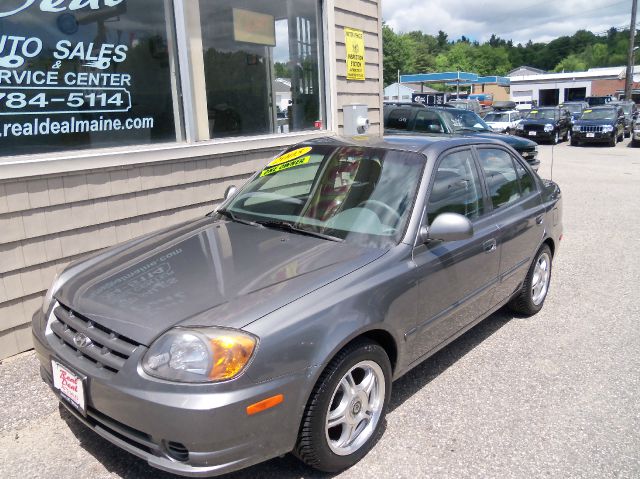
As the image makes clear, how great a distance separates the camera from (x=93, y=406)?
91.7 inches

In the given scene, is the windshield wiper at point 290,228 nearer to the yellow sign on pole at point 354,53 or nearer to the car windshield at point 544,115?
A: the yellow sign on pole at point 354,53

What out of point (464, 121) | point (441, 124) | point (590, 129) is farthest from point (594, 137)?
point (441, 124)

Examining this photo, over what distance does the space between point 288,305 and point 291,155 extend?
1747mm

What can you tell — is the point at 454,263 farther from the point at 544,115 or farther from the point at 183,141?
the point at 544,115

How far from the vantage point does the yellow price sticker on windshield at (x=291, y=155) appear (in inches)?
149

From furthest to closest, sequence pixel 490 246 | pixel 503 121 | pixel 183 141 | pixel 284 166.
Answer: pixel 503 121 → pixel 183 141 → pixel 284 166 → pixel 490 246

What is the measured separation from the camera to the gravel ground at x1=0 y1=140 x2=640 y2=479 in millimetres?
2672

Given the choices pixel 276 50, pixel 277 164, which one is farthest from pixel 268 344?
pixel 276 50

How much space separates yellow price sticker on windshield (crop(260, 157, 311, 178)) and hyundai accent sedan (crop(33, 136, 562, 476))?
11mm

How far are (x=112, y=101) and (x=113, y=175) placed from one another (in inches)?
25.9

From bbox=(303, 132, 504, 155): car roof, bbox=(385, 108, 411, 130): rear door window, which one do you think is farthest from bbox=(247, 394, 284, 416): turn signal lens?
bbox=(385, 108, 411, 130): rear door window

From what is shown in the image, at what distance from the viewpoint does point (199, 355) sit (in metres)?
2.14

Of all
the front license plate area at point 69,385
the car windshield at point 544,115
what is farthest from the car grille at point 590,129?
the front license plate area at point 69,385

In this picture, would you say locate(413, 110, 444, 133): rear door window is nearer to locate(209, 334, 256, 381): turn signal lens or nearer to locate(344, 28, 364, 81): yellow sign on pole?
locate(344, 28, 364, 81): yellow sign on pole
